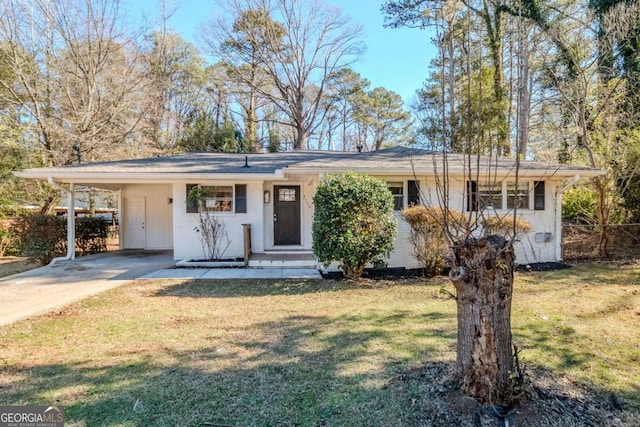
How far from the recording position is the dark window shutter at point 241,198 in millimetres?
9508

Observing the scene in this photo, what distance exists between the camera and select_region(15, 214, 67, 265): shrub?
365 inches

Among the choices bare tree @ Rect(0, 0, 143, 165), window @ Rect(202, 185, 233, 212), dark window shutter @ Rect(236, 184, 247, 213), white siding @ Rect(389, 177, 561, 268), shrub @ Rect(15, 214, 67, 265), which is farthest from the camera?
bare tree @ Rect(0, 0, 143, 165)

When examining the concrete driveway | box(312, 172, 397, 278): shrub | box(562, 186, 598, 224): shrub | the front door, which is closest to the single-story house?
box(312, 172, 397, 278): shrub

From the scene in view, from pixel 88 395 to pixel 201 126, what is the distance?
1974 centimetres

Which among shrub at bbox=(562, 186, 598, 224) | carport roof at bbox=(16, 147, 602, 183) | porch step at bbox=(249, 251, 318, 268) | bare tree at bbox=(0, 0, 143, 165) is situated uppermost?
bare tree at bbox=(0, 0, 143, 165)

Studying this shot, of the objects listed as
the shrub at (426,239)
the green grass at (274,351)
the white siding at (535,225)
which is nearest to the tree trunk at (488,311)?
the green grass at (274,351)

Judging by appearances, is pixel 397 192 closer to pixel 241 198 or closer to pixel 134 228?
pixel 241 198

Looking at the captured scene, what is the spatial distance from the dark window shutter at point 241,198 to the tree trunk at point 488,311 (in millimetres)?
7738

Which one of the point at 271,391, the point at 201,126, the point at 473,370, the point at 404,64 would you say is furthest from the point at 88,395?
the point at 201,126

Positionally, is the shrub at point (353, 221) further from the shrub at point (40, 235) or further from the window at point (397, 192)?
the shrub at point (40, 235)

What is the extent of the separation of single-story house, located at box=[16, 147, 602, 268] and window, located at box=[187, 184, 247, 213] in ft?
0.09

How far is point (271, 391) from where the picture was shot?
2.85 metres

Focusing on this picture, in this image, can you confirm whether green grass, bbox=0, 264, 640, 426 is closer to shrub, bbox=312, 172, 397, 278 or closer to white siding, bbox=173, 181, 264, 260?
shrub, bbox=312, 172, 397, 278

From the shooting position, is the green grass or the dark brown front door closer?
the green grass
